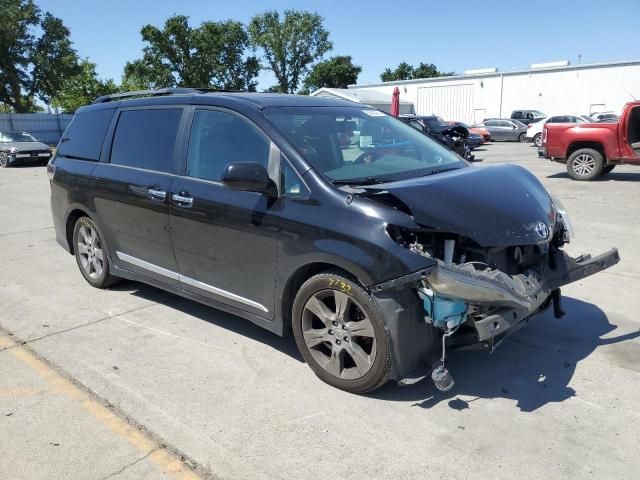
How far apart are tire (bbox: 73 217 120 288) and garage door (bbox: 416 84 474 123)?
4309 cm

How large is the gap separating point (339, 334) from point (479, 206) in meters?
1.17

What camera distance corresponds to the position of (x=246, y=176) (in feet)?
11.5

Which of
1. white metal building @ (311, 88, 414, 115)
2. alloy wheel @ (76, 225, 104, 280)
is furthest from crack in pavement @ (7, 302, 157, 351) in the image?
white metal building @ (311, 88, 414, 115)

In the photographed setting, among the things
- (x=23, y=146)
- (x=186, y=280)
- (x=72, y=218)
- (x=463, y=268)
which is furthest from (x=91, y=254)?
(x=23, y=146)

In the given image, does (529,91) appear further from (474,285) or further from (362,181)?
(474,285)

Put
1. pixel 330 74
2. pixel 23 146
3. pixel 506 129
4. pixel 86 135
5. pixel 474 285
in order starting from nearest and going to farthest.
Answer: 1. pixel 474 285
2. pixel 86 135
3. pixel 23 146
4. pixel 506 129
5. pixel 330 74

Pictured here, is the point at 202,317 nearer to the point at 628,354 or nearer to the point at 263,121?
the point at 263,121

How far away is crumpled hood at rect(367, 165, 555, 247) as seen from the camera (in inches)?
125

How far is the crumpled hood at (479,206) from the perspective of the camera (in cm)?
317

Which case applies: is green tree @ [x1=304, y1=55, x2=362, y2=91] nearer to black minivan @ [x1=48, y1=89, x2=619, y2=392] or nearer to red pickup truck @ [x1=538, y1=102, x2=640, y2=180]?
red pickup truck @ [x1=538, y1=102, x2=640, y2=180]

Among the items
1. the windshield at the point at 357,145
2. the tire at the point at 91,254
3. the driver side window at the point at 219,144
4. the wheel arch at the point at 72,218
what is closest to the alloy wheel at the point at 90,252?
the tire at the point at 91,254

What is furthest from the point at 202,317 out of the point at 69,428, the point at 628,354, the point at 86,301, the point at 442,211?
the point at 628,354

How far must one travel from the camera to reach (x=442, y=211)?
319 centimetres

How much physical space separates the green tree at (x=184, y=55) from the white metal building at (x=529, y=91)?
2215 centimetres
